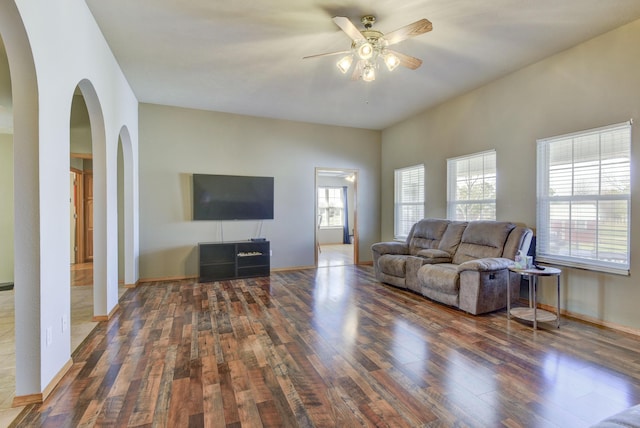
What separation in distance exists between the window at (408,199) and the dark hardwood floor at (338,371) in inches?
105

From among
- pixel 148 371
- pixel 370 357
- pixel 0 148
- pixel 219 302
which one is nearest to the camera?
pixel 148 371

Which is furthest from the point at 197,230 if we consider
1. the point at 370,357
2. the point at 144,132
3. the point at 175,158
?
the point at 370,357

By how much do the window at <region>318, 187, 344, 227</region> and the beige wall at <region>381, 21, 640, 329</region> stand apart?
5.86m

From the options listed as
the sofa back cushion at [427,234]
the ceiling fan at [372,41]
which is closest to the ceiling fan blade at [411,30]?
the ceiling fan at [372,41]

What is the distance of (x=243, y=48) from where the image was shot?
346cm

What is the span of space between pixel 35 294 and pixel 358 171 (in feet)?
18.9

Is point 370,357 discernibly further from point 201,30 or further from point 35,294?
point 201,30

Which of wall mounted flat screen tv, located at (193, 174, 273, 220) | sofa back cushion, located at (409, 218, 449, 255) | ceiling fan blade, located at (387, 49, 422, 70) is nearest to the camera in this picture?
ceiling fan blade, located at (387, 49, 422, 70)

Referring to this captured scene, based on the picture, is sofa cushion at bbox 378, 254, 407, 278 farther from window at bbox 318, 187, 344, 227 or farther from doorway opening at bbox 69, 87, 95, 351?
window at bbox 318, 187, 344, 227

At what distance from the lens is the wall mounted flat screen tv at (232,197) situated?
5512 millimetres

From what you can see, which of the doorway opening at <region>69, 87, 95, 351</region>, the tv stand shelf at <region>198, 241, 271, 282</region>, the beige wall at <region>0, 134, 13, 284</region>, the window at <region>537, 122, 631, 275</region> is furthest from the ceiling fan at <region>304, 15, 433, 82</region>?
the beige wall at <region>0, 134, 13, 284</region>

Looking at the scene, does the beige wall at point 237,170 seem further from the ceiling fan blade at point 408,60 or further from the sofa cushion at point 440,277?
the ceiling fan blade at point 408,60

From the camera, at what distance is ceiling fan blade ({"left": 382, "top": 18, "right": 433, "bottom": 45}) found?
244cm

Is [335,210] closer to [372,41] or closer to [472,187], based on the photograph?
[472,187]
